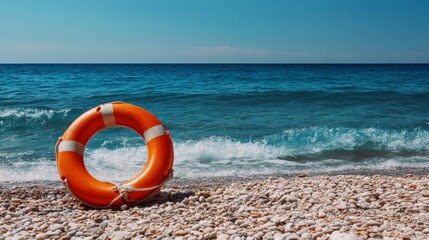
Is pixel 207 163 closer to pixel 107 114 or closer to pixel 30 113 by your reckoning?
pixel 107 114

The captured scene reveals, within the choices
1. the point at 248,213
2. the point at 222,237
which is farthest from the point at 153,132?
the point at 222,237

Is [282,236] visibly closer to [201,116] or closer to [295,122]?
[295,122]

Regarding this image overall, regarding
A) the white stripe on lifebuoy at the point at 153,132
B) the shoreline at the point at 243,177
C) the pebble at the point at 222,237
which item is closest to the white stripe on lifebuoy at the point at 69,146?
the white stripe on lifebuoy at the point at 153,132

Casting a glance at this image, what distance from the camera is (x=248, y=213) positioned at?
3523 mm

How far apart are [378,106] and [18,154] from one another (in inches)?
441

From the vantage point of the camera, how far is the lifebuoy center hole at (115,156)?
611 cm

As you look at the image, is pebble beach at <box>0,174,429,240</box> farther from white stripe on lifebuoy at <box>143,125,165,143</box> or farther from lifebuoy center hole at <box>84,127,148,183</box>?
lifebuoy center hole at <box>84,127,148,183</box>

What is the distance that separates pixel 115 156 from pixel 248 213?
4174 mm

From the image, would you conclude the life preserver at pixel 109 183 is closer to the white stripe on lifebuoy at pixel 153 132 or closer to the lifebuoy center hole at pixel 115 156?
the white stripe on lifebuoy at pixel 153 132

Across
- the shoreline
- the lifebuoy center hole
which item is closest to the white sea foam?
the lifebuoy center hole

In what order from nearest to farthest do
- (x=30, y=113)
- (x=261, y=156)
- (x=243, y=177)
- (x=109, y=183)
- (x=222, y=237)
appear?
1. (x=222, y=237)
2. (x=109, y=183)
3. (x=243, y=177)
4. (x=261, y=156)
5. (x=30, y=113)

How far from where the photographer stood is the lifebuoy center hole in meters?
6.11

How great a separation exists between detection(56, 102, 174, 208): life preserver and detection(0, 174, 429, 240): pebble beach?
15 centimetres

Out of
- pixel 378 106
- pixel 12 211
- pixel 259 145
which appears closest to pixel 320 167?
pixel 259 145
